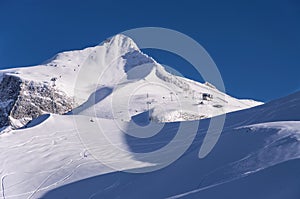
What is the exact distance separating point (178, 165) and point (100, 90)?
8123 cm

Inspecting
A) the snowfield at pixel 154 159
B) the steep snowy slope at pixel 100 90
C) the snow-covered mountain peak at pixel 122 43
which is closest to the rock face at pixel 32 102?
the steep snowy slope at pixel 100 90

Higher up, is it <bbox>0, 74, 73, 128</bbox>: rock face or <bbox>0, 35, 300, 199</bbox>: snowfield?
<bbox>0, 74, 73, 128</bbox>: rock face

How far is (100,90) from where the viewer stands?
317 feet

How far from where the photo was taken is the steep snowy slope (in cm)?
8144

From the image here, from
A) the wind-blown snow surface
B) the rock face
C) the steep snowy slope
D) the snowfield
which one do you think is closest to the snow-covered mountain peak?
the steep snowy slope

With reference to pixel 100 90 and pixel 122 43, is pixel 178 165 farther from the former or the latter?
pixel 122 43

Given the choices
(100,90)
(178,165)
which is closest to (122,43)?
(100,90)

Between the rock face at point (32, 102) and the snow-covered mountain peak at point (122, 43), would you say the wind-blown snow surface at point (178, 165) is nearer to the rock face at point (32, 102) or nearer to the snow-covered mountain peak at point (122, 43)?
the rock face at point (32, 102)

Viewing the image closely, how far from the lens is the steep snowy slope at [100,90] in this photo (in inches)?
3206

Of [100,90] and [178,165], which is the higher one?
[100,90]

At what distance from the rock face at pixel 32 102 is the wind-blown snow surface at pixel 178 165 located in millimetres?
69046

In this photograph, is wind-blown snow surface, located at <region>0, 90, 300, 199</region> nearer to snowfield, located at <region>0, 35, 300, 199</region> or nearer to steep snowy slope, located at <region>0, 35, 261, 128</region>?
snowfield, located at <region>0, 35, 300, 199</region>

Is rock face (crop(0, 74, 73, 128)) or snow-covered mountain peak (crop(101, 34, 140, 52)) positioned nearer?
rock face (crop(0, 74, 73, 128))

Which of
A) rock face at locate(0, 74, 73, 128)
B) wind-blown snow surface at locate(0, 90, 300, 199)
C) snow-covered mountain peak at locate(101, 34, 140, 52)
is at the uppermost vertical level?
snow-covered mountain peak at locate(101, 34, 140, 52)
